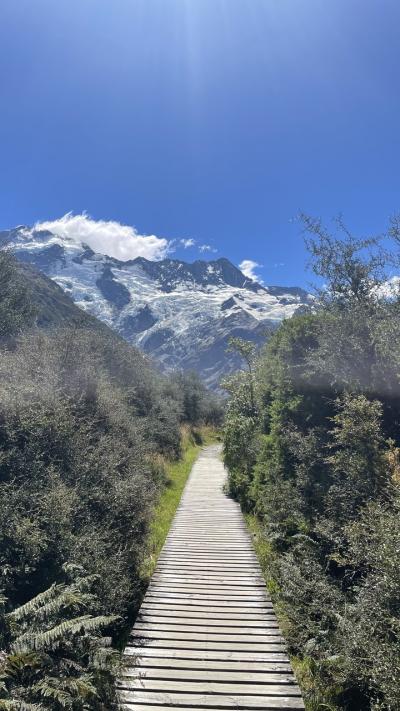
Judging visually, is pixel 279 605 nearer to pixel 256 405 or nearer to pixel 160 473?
pixel 160 473

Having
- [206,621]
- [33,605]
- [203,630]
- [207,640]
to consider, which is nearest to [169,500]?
[206,621]

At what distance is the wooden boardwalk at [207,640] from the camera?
570 cm

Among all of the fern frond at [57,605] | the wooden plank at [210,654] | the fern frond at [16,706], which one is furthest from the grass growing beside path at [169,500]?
the fern frond at [16,706]

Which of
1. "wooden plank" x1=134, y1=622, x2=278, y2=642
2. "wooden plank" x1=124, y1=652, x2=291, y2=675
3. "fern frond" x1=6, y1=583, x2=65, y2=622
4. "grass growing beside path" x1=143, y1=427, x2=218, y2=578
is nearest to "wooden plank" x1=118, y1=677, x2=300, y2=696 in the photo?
"wooden plank" x1=124, y1=652, x2=291, y2=675

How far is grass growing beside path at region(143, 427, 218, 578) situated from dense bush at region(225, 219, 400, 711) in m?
2.52

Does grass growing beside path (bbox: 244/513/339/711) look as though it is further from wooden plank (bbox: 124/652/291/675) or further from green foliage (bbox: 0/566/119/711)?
green foliage (bbox: 0/566/119/711)

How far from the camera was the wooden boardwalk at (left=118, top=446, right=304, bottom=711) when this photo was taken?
570 centimetres

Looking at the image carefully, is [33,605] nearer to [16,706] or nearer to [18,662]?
[18,662]

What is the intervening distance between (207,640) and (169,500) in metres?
9.36

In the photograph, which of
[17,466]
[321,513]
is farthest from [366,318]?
[17,466]

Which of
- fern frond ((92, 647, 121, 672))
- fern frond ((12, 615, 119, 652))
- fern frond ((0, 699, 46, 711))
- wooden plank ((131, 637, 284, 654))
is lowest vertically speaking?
wooden plank ((131, 637, 284, 654))

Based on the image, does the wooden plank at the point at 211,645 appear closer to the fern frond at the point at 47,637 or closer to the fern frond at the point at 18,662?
the fern frond at the point at 47,637

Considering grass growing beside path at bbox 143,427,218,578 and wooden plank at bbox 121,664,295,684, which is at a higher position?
wooden plank at bbox 121,664,295,684

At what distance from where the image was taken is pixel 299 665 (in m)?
6.64
